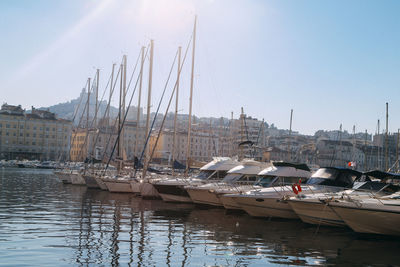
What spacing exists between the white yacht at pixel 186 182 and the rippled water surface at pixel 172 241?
209 inches

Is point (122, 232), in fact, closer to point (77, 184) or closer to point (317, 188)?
point (317, 188)

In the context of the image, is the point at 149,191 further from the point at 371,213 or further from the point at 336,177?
the point at 371,213

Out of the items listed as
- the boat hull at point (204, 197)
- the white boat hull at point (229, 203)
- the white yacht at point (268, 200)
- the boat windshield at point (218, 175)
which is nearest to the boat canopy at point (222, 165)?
the boat windshield at point (218, 175)

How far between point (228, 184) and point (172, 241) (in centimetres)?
1195

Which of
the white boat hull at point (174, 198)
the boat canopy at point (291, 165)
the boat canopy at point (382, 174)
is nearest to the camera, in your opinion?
the boat canopy at point (382, 174)

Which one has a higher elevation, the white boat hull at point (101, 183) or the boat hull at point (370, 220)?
the boat hull at point (370, 220)

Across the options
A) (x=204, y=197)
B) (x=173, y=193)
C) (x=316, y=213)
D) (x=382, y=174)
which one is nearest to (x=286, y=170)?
(x=204, y=197)

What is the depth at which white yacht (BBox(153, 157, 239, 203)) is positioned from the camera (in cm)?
3145

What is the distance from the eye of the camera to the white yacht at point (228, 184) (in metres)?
29.0

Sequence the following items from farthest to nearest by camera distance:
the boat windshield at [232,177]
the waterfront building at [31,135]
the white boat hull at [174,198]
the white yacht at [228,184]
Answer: the waterfront building at [31,135] < the white boat hull at [174,198] < the boat windshield at [232,177] < the white yacht at [228,184]

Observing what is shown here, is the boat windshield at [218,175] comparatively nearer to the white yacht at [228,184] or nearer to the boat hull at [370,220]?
the white yacht at [228,184]

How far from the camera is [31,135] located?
134m

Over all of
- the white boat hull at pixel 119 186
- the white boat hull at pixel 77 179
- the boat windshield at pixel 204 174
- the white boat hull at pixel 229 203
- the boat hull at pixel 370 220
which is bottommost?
the white boat hull at pixel 77 179

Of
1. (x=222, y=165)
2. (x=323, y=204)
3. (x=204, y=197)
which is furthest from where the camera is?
(x=222, y=165)
